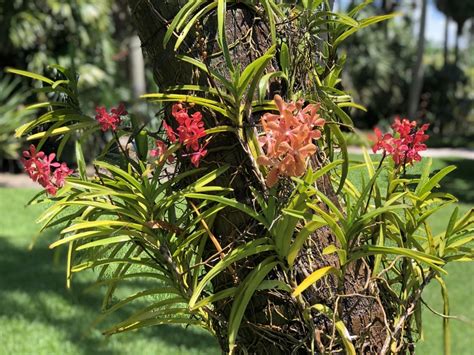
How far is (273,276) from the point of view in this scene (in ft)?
5.20

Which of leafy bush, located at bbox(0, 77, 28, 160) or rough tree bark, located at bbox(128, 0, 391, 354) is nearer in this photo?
rough tree bark, located at bbox(128, 0, 391, 354)

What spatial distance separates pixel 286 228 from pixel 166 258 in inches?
13.2

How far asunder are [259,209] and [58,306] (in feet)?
14.5

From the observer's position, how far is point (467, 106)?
26.4 meters

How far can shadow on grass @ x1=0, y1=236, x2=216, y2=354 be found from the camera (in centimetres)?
485

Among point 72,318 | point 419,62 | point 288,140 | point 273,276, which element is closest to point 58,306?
point 72,318

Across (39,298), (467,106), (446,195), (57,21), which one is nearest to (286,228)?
(446,195)

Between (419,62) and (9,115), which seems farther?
(419,62)

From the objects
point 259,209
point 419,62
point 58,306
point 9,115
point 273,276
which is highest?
point 259,209

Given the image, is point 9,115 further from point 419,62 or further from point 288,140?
point 419,62

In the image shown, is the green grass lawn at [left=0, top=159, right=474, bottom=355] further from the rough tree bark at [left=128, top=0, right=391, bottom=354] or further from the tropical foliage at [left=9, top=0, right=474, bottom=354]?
the rough tree bark at [left=128, top=0, right=391, bottom=354]

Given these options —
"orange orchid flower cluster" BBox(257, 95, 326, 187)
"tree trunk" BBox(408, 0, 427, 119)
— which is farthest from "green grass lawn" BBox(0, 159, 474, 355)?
"tree trunk" BBox(408, 0, 427, 119)

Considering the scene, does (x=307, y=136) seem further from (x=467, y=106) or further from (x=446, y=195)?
(x=467, y=106)

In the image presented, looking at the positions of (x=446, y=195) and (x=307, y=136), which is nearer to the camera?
(x=307, y=136)
